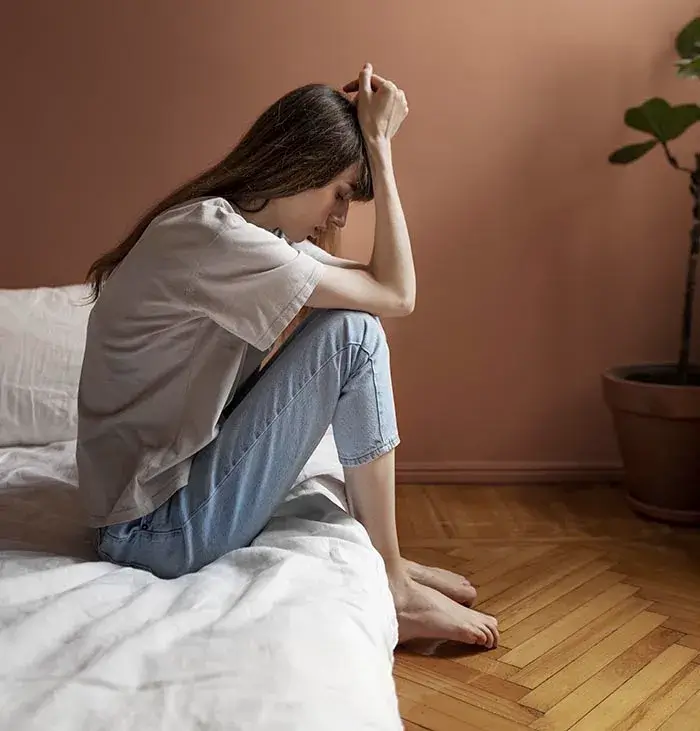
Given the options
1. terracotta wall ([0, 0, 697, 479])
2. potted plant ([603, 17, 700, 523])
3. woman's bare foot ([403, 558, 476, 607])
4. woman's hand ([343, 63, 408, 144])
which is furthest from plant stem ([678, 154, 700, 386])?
woman's hand ([343, 63, 408, 144])

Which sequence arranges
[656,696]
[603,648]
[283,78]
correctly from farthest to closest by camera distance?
[283,78] < [603,648] < [656,696]

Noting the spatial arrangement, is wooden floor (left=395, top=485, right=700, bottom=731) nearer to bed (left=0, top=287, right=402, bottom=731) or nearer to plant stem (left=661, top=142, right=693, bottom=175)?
bed (left=0, top=287, right=402, bottom=731)

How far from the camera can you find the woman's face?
1157 mm

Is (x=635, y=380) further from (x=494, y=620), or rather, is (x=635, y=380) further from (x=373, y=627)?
(x=373, y=627)

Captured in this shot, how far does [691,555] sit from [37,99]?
1.79m

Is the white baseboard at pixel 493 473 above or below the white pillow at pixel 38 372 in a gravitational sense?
below

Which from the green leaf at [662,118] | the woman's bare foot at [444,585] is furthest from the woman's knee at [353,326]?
the green leaf at [662,118]

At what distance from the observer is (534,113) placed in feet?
6.88

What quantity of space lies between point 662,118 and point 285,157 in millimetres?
1111

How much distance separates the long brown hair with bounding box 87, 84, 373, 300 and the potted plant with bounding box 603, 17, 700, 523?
0.98 meters

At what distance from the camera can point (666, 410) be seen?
187cm

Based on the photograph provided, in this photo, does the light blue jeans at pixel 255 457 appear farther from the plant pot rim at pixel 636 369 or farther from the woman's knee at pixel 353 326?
the plant pot rim at pixel 636 369

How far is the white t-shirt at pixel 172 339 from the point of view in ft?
3.39

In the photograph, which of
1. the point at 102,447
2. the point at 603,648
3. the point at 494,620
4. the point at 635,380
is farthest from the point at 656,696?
the point at 635,380
